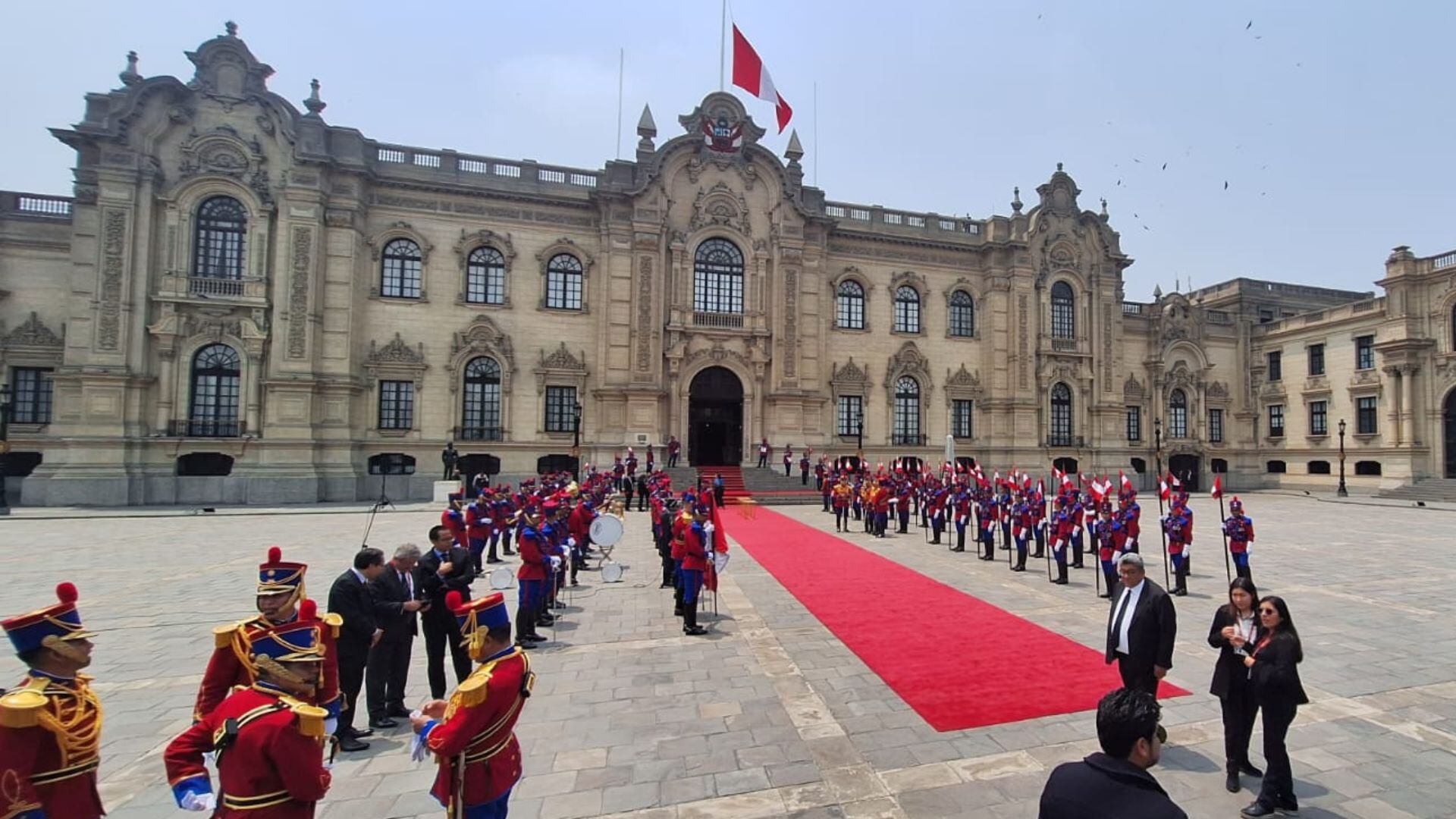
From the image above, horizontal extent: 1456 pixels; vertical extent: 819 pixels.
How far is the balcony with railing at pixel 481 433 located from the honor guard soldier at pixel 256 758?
27925 millimetres

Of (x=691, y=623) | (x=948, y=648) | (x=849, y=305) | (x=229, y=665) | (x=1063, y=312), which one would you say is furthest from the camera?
(x=1063, y=312)

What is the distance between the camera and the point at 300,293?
2666cm

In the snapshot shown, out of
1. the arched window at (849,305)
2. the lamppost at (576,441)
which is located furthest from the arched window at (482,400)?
the arched window at (849,305)

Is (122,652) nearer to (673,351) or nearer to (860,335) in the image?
(673,351)

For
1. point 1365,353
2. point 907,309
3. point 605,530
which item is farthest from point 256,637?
point 1365,353

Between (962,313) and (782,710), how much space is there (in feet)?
111

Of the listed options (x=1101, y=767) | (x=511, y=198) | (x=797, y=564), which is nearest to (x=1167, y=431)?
(x=797, y=564)

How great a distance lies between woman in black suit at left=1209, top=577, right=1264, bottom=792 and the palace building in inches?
1036

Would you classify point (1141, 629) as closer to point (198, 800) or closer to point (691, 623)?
point (691, 623)

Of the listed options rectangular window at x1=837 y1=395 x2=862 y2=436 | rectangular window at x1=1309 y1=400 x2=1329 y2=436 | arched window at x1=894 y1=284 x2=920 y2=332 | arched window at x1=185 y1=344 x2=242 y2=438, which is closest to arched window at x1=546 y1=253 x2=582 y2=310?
arched window at x1=185 y1=344 x2=242 y2=438

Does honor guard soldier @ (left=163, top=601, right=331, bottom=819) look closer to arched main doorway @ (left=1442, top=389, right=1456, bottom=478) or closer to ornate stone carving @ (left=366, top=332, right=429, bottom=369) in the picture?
ornate stone carving @ (left=366, top=332, right=429, bottom=369)

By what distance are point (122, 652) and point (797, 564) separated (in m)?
10.5

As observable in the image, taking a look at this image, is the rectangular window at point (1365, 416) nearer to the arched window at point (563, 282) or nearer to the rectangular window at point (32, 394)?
A: the arched window at point (563, 282)

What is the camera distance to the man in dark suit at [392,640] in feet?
19.0
